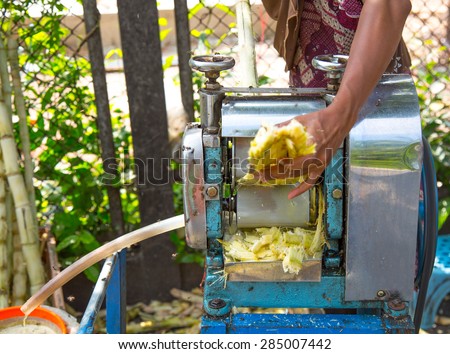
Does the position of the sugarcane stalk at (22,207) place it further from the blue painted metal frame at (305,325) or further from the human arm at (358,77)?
the human arm at (358,77)

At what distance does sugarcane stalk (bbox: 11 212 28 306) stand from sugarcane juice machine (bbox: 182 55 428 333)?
1354 mm

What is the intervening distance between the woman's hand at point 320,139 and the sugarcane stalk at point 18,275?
1721 mm

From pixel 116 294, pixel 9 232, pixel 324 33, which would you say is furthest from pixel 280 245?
pixel 9 232

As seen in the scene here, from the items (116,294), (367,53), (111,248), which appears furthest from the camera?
(116,294)

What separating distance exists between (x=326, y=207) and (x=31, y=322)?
119 cm

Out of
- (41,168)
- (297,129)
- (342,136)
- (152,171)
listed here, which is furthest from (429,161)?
(41,168)

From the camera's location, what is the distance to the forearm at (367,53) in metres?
1.55

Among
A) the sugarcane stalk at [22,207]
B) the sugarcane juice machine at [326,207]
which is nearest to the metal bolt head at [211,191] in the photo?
the sugarcane juice machine at [326,207]

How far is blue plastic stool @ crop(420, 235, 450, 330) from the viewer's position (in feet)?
10.2

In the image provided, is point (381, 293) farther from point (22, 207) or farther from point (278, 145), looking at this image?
point (22, 207)

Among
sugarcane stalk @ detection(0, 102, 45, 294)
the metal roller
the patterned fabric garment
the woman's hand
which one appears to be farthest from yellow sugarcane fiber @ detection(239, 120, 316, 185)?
sugarcane stalk @ detection(0, 102, 45, 294)

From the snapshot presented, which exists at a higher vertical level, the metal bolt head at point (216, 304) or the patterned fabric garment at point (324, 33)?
the patterned fabric garment at point (324, 33)

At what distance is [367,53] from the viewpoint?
5.08 ft

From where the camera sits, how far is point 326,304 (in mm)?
1822
